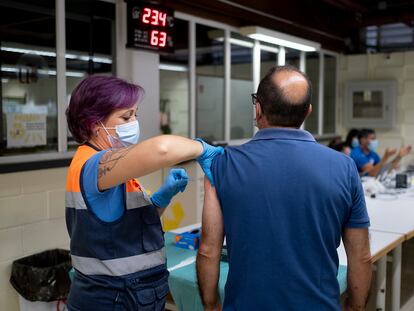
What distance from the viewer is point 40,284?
2680mm

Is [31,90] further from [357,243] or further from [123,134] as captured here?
[357,243]

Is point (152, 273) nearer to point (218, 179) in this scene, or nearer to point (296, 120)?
point (218, 179)

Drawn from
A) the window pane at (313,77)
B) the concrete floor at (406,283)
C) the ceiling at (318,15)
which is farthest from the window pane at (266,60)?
the concrete floor at (406,283)

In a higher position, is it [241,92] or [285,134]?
[241,92]

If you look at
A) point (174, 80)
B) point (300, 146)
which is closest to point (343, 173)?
point (300, 146)

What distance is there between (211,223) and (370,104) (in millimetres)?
5804

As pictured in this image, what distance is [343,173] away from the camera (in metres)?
1.19

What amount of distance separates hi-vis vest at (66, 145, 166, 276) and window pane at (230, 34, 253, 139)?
12.5 feet

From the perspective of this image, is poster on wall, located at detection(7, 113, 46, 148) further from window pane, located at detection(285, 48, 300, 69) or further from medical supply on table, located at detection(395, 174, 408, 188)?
window pane, located at detection(285, 48, 300, 69)

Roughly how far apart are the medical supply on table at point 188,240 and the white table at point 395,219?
1034 mm

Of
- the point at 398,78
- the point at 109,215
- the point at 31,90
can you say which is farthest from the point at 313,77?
the point at 109,215

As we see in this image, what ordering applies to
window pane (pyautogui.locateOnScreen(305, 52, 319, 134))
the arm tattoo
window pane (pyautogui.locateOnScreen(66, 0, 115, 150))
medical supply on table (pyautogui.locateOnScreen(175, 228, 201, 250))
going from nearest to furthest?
the arm tattoo < medical supply on table (pyautogui.locateOnScreen(175, 228, 201, 250)) < window pane (pyautogui.locateOnScreen(66, 0, 115, 150)) < window pane (pyautogui.locateOnScreen(305, 52, 319, 134))

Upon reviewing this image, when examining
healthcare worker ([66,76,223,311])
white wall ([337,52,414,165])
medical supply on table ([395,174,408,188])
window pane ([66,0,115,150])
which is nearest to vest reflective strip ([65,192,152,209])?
healthcare worker ([66,76,223,311])

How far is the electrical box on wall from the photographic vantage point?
6301mm
